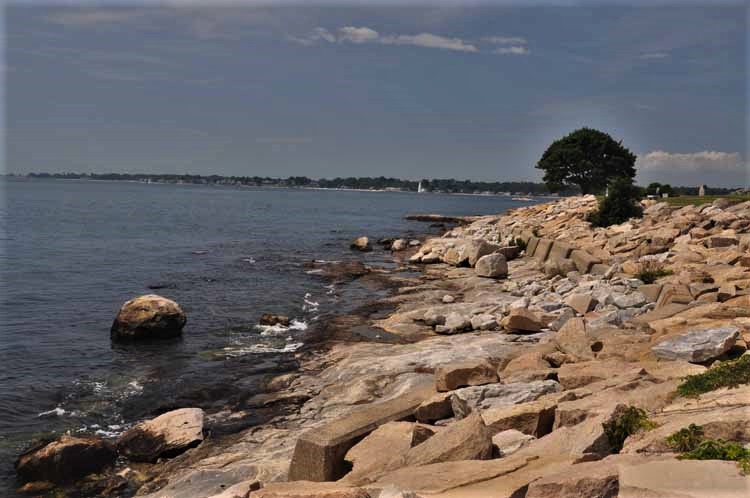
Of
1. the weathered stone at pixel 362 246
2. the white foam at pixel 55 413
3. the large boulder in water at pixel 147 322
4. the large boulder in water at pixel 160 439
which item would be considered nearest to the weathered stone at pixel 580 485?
the large boulder in water at pixel 160 439

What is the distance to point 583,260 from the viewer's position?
87.6 ft

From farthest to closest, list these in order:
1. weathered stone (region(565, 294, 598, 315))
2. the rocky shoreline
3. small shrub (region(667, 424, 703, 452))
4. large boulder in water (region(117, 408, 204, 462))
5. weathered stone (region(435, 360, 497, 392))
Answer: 1. weathered stone (region(565, 294, 598, 315))
2. large boulder in water (region(117, 408, 204, 462))
3. weathered stone (region(435, 360, 497, 392))
4. the rocky shoreline
5. small shrub (region(667, 424, 703, 452))

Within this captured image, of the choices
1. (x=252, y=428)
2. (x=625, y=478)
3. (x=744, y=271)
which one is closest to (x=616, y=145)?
(x=744, y=271)

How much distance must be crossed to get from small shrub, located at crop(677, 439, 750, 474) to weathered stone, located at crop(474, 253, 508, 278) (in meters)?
24.9

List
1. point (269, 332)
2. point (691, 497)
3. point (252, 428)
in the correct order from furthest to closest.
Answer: point (269, 332) < point (252, 428) < point (691, 497)

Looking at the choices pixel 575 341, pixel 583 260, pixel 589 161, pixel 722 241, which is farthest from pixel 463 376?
pixel 589 161

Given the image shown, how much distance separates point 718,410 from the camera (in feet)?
23.0

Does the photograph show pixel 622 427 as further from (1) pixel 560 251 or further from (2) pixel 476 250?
(2) pixel 476 250

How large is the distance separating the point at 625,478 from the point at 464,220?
272ft

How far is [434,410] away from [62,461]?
664 centimetres

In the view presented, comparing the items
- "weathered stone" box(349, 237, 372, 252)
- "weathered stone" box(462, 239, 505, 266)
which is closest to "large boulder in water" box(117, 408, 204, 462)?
"weathered stone" box(462, 239, 505, 266)

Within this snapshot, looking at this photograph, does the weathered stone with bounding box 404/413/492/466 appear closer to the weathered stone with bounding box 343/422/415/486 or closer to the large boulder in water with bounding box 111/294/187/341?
the weathered stone with bounding box 343/422/415/486

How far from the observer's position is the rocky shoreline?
6.32 m

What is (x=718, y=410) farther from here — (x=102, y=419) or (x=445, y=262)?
(x=445, y=262)
